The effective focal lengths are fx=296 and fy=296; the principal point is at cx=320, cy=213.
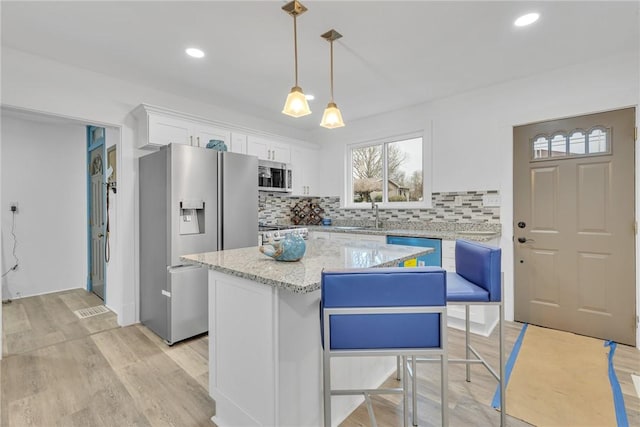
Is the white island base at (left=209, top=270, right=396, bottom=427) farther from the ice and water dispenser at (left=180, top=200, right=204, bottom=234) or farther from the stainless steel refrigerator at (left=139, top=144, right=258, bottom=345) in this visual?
the ice and water dispenser at (left=180, top=200, right=204, bottom=234)

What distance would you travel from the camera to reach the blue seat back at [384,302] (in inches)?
44.3

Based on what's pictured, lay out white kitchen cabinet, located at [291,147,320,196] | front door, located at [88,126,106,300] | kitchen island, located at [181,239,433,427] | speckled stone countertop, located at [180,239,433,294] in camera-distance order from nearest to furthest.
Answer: speckled stone countertop, located at [180,239,433,294] → kitchen island, located at [181,239,433,427] → front door, located at [88,126,106,300] → white kitchen cabinet, located at [291,147,320,196]

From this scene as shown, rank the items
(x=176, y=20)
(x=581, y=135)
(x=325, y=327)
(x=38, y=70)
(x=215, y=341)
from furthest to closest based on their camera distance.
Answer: (x=581, y=135) < (x=38, y=70) < (x=176, y=20) < (x=215, y=341) < (x=325, y=327)

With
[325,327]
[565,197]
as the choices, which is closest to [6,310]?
[325,327]

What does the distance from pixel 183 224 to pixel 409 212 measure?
276 centimetres

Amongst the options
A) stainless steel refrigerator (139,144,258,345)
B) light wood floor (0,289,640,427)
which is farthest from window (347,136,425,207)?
stainless steel refrigerator (139,144,258,345)

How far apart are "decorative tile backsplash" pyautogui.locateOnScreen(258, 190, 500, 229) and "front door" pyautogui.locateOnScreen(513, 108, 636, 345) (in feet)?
1.13

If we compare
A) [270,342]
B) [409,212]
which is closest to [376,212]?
[409,212]

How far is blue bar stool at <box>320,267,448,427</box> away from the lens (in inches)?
44.3

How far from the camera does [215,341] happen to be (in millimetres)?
1683

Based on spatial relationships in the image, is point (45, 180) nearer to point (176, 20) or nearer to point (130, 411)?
point (176, 20)

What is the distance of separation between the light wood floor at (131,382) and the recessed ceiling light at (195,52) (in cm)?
256

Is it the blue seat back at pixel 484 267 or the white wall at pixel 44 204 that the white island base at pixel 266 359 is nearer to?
the blue seat back at pixel 484 267

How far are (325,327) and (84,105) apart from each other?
3.20m
